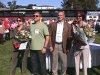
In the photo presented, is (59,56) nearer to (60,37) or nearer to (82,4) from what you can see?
(60,37)

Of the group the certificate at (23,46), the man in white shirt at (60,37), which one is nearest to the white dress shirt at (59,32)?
the man in white shirt at (60,37)

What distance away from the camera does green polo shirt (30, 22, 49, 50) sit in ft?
18.9

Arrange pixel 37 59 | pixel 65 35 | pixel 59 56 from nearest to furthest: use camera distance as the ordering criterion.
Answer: pixel 65 35, pixel 59 56, pixel 37 59

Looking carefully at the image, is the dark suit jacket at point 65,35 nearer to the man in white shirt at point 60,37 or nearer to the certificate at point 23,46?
the man in white shirt at point 60,37

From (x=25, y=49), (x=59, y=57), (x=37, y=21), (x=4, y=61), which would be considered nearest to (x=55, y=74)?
(x=59, y=57)

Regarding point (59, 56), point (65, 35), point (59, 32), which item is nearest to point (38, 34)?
point (59, 32)

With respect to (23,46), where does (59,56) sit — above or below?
below

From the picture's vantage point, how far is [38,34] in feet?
19.0

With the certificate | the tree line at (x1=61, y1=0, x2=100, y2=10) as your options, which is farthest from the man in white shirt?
the tree line at (x1=61, y1=0, x2=100, y2=10)

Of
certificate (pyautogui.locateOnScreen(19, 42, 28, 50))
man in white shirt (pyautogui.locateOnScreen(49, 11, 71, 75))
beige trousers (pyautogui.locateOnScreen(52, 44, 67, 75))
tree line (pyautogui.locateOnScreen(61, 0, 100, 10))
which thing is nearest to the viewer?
man in white shirt (pyautogui.locateOnScreen(49, 11, 71, 75))

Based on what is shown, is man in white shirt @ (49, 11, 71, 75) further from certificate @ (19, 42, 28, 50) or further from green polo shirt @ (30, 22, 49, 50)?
certificate @ (19, 42, 28, 50)

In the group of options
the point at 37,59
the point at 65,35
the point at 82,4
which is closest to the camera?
the point at 65,35

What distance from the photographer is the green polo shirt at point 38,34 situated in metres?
5.77

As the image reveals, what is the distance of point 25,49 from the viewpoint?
636cm
